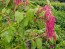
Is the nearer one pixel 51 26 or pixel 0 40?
pixel 51 26

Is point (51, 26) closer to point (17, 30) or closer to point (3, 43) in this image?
point (17, 30)

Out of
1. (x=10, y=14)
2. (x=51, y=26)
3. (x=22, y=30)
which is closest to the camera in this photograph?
(x=51, y=26)

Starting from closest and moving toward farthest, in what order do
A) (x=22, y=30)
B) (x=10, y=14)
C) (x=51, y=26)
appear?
1. (x=51, y=26)
2. (x=22, y=30)
3. (x=10, y=14)

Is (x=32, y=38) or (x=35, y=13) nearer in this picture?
(x=35, y=13)

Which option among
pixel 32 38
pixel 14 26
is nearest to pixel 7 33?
pixel 14 26

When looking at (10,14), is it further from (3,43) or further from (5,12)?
(3,43)

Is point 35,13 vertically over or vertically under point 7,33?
over

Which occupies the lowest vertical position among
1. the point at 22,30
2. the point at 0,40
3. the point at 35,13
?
the point at 0,40

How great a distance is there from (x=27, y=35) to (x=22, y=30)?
22 centimetres

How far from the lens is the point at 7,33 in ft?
8.65

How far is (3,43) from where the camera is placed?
2783 mm

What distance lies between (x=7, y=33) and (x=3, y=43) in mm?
187

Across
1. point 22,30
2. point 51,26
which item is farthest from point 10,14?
point 51,26

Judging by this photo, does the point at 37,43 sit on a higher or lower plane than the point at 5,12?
lower
